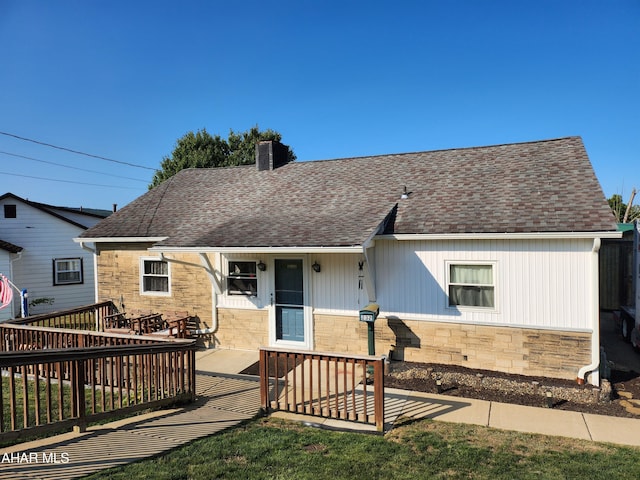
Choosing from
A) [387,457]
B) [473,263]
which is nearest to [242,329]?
[473,263]

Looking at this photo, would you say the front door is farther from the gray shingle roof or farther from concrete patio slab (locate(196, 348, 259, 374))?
the gray shingle roof

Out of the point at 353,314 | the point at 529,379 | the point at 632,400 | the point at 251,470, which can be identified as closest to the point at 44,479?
the point at 251,470

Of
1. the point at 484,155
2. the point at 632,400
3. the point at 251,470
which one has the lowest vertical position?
the point at 632,400

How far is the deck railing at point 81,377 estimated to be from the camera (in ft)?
14.6

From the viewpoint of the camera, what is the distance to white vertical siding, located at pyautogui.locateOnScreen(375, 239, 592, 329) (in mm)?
7387

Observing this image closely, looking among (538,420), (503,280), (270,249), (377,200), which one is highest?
(377,200)

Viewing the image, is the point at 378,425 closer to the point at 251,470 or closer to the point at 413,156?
the point at 251,470

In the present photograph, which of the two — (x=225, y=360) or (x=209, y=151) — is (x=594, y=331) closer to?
(x=225, y=360)

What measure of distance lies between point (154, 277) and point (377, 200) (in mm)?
6768

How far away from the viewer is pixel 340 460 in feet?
14.9

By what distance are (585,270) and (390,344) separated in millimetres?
4091

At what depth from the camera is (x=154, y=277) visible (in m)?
11.4

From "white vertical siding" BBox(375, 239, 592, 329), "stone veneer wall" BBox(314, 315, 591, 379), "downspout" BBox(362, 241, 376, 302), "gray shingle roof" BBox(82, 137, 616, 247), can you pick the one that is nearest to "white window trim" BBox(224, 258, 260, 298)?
"gray shingle roof" BBox(82, 137, 616, 247)

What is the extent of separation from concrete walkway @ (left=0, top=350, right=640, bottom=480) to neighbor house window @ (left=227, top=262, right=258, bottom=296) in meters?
2.67
